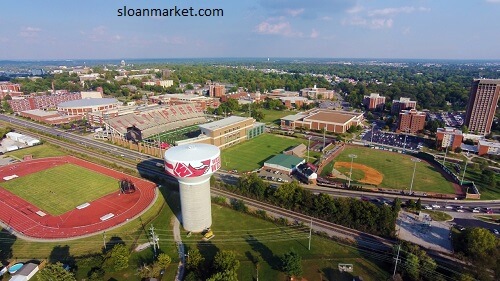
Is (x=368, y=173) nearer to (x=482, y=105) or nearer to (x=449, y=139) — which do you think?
(x=449, y=139)

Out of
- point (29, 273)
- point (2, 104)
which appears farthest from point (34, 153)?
point (2, 104)

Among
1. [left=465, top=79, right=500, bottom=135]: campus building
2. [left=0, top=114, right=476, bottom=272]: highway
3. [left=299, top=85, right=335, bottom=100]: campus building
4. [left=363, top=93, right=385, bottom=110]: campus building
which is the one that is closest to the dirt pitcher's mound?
[left=0, top=114, right=476, bottom=272]: highway


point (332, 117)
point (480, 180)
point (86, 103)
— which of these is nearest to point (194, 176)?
point (480, 180)

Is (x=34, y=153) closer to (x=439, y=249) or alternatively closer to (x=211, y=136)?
(x=211, y=136)

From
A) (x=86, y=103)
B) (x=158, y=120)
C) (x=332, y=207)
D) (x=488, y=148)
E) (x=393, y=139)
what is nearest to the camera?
(x=332, y=207)

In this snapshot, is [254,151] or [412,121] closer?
[254,151]

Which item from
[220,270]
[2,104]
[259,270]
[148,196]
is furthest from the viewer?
[2,104]
